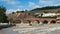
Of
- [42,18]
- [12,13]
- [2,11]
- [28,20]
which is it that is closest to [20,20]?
[28,20]

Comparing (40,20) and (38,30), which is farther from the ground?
(38,30)

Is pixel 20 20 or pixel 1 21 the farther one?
pixel 20 20

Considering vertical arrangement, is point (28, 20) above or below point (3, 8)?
below

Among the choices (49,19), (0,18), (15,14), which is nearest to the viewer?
(0,18)

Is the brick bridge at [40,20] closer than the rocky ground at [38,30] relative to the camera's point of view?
No

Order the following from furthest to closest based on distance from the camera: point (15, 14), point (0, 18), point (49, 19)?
point (15, 14) < point (49, 19) < point (0, 18)

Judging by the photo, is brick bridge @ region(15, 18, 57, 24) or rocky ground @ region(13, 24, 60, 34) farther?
brick bridge @ region(15, 18, 57, 24)

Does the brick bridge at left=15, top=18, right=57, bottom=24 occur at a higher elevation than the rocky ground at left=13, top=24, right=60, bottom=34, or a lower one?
lower

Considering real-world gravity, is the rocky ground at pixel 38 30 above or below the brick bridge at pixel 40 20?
above

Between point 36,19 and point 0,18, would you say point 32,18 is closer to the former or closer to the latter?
point 36,19

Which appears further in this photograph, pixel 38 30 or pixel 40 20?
pixel 40 20

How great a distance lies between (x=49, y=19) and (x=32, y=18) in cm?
972

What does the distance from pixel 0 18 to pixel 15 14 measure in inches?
1769

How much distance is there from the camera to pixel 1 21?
311ft
